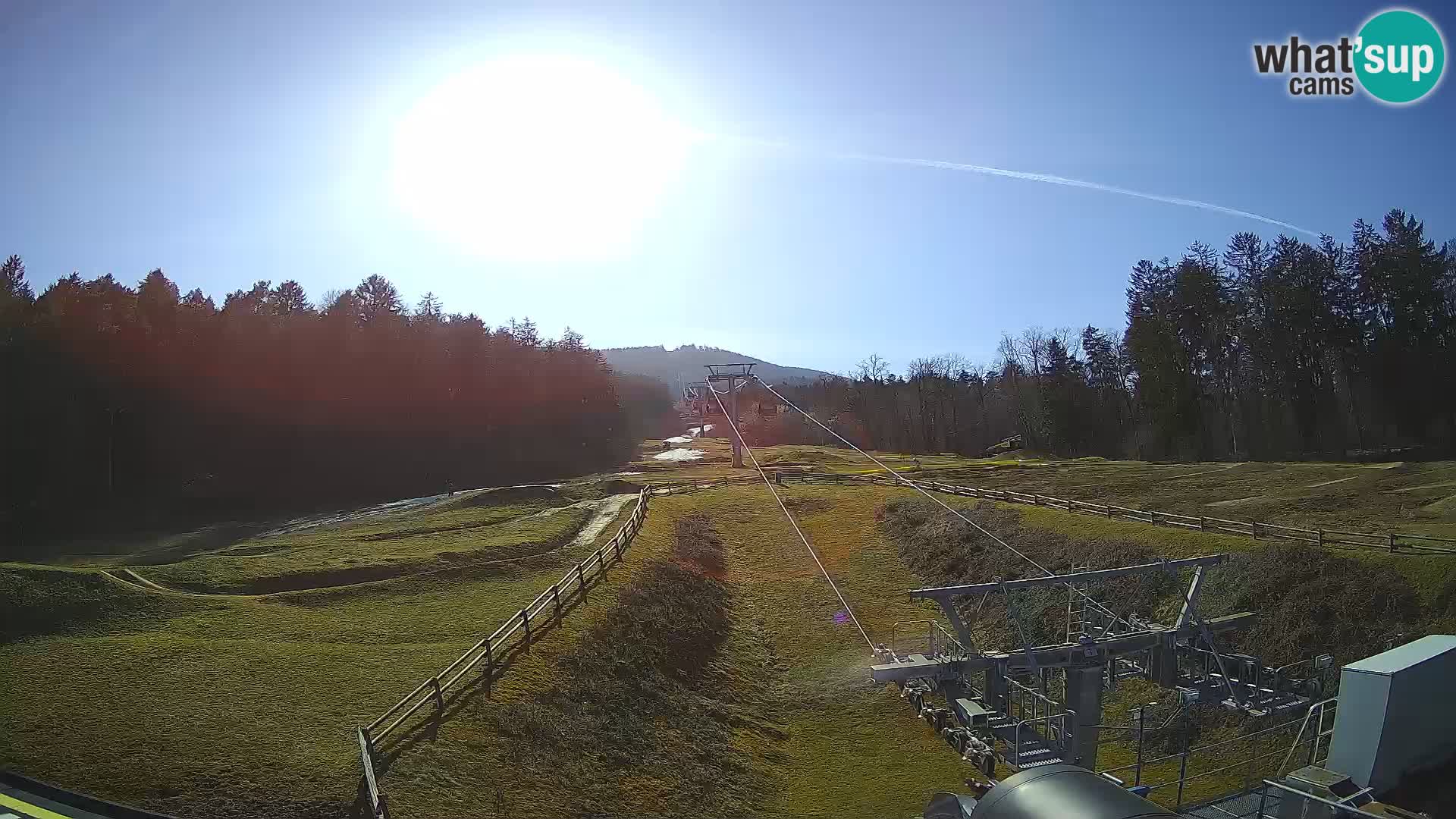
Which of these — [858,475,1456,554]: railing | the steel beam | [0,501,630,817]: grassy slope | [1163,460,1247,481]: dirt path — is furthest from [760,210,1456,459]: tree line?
[0,501,630,817]: grassy slope

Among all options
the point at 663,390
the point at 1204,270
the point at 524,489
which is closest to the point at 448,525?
the point at 524,489

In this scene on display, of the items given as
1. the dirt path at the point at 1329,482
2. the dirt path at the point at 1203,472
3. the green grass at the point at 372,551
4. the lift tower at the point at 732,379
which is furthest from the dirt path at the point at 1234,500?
the green grass at the point at 372,551

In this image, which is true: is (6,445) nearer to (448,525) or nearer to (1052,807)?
(448,525)

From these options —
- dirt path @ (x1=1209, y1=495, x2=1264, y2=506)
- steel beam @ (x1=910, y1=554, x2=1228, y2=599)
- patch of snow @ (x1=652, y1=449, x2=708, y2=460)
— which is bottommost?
dirt path @ (x1=1209, y1=495, x2=1264, y2=506)

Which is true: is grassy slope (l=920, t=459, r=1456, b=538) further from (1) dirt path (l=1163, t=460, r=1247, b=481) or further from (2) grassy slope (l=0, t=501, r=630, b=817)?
(2) grassy slope (l=0, t=501, r=630, b=817)

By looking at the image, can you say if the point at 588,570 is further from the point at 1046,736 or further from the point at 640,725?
the point at 1046,736

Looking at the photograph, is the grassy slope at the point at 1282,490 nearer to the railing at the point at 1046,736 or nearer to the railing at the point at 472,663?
the railing at the point at 1046,736
